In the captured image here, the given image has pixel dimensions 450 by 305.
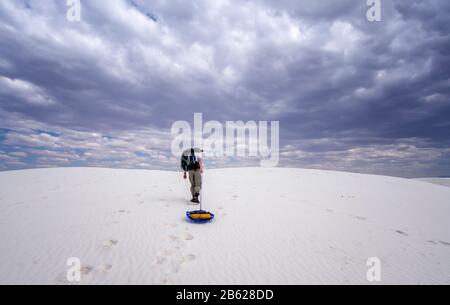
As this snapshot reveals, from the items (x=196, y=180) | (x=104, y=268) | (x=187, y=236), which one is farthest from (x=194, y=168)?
(x=104, y=268)

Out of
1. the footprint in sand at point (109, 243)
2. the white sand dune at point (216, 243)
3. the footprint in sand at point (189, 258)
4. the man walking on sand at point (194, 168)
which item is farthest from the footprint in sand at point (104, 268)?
the man walking on sand at point (194, 168)

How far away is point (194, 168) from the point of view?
912 centimetres

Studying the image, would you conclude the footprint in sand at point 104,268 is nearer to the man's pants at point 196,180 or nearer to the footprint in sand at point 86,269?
the footprint in sand at point 86,269

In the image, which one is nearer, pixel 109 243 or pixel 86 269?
pixel 86 269

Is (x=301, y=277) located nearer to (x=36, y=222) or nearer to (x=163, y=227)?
(x=163, y=227)

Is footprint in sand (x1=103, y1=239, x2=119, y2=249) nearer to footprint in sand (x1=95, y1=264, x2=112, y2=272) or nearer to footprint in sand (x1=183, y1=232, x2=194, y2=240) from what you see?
footprint in sand (x1=95, y1=264, x2=112, y2=272)

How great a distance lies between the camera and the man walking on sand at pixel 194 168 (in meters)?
9.08

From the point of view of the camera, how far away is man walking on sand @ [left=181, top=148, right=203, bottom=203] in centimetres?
908

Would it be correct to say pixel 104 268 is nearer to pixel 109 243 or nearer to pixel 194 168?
pixel 109 243

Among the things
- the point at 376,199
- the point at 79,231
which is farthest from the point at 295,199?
the point at 79,231

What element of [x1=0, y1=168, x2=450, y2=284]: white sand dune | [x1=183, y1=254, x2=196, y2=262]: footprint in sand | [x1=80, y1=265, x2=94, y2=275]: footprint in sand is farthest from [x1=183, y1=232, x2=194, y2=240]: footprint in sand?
[x1=80, y1=265, x2=94, y2=275]: footprint in sand

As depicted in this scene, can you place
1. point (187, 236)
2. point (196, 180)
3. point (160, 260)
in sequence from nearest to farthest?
point (160, 260), point (187, 236), point (196, 180)

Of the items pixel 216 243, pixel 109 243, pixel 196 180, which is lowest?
pixel 216 243

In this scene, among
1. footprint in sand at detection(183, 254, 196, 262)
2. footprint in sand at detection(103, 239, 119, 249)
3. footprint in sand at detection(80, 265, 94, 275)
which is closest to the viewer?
footprint in sand at detection(80, 265, 94, 275)
